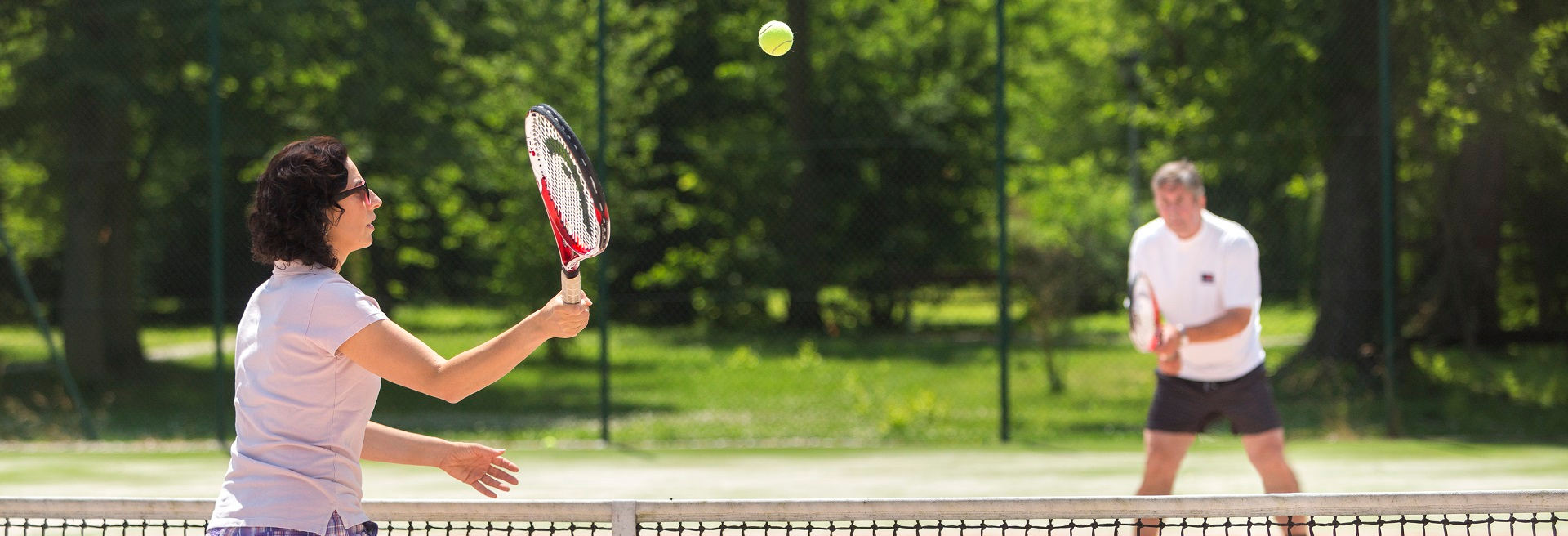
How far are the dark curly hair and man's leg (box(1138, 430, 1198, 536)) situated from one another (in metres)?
3.00

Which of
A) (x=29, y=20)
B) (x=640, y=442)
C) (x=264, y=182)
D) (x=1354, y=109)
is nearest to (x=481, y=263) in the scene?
(x=29, y=20)

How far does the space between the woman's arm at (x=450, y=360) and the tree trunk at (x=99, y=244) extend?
10.0 m

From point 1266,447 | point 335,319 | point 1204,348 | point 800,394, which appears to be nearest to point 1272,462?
point 1266,447

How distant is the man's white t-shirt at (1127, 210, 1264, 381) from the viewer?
4.61 meters

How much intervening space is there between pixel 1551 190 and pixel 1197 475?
4.57 m

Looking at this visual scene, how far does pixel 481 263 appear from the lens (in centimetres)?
1406

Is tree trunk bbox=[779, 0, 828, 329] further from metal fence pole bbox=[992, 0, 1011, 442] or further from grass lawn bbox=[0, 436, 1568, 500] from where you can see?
grass lawn bbox=[0, 436, 1568, 500]

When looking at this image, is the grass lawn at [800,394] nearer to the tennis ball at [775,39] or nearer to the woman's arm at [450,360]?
the tennis ball at [775,39]

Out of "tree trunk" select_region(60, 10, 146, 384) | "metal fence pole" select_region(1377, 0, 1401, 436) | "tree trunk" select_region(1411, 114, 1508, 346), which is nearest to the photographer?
"metal fence pole" select_region(1377, 0, 1401, 436)

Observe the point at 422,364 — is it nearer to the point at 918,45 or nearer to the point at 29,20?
the point at 29,20

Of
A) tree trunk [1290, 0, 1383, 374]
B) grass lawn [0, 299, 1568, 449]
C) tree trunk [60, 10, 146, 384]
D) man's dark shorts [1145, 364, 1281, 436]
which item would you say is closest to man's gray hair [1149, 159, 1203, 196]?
man's dark shorts [1145, 364, 1281, 436]

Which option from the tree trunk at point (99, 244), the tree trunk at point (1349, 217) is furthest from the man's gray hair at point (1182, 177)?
the tree trunk at point (99, 244)

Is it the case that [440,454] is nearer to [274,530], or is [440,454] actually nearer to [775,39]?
[274,530]

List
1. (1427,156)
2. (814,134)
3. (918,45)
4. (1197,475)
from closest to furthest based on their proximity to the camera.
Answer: (1197,475) → (1427,156) → (814,134) → (918,45)
